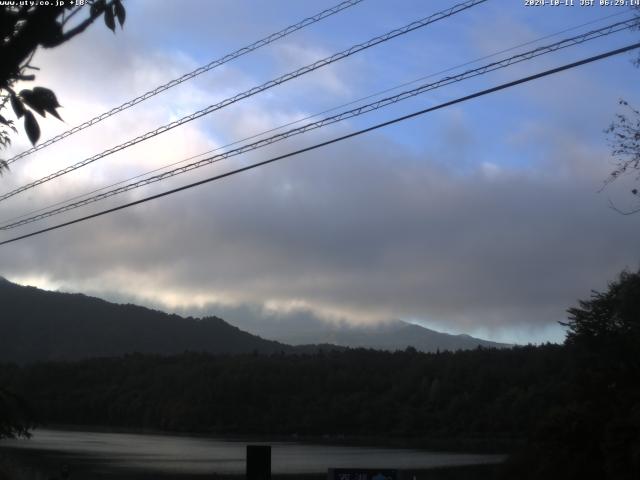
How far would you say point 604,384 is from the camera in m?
18.9

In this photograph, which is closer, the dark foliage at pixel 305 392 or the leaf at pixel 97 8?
the leaf at pixel 97 8

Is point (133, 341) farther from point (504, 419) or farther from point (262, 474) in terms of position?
point (262, 474)

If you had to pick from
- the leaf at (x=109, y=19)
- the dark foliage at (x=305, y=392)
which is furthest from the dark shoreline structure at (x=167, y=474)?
the dark foliage at (x=305, y=392)

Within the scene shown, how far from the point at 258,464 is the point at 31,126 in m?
8.72

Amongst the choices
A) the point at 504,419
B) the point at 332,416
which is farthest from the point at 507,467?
the point at 332,416

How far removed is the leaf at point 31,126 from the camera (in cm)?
404

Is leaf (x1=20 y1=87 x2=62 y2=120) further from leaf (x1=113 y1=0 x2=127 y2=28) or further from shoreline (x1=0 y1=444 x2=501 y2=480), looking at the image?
shoreline (x1=0 y1=444 x2=501 y2=480)

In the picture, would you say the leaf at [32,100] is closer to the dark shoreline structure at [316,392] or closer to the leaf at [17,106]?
the leaf at [17,106]

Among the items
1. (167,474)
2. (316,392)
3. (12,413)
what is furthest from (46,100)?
(316,392)

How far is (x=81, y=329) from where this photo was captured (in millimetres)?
171250

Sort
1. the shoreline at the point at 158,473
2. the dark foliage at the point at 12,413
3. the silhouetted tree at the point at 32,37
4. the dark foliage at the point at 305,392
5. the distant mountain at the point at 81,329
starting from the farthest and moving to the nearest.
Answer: the distant mountain at the point at 81,329 < the dark foliage at the point at 305,392 < the shoreline at the point at 158,473 < the dark foliage at the point at 12,413 < the silhouetted tree at the point at 32,37

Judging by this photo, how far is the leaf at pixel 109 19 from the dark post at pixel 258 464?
8.56m

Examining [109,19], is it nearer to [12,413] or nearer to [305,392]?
[12,413]

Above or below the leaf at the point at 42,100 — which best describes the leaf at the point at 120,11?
above
